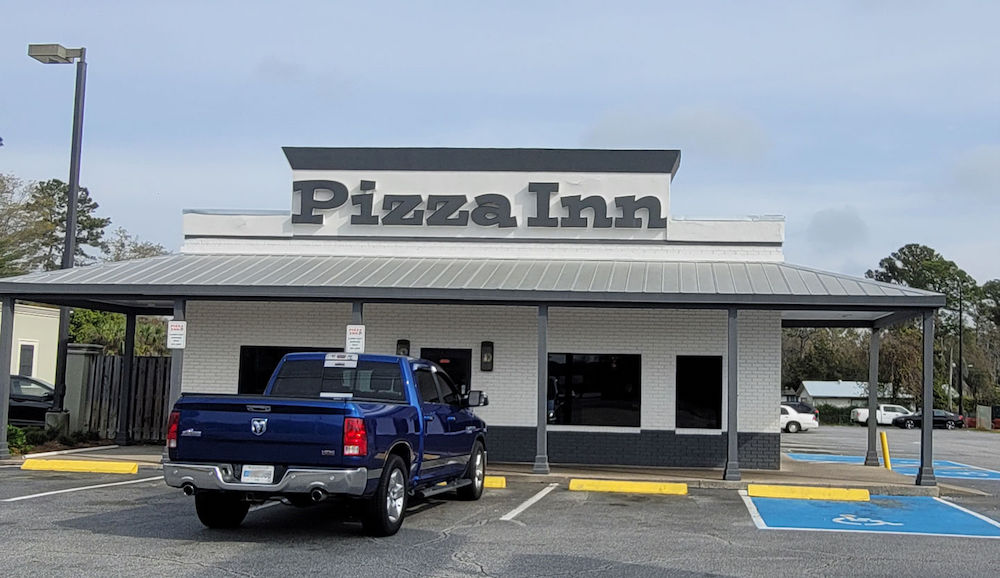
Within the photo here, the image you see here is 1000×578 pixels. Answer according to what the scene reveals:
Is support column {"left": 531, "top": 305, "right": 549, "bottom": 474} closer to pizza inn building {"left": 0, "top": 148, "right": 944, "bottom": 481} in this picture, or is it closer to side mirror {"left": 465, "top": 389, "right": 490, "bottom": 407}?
pizza inn building {"left": 0, "top": 148, "right": 944, "bottom": 481}

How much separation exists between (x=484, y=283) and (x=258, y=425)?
8.15m

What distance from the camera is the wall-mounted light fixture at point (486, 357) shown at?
1894cm

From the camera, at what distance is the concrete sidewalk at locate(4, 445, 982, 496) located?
15.4m

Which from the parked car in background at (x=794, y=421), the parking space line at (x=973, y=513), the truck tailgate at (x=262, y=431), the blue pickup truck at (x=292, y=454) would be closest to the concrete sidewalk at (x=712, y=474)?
the parking space line at (x=973, y=513)

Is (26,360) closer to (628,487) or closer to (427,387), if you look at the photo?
(628,487)

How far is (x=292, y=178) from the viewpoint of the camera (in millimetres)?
20391

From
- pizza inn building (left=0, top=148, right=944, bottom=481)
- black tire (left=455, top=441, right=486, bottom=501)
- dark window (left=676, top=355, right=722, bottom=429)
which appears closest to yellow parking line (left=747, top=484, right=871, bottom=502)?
pizza inn building (left=0, top=148, right=944, bottom=481)

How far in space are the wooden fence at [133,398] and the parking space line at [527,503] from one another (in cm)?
996

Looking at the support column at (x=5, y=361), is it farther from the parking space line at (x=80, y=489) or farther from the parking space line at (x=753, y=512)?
the parking space line at (x=753, y=512)

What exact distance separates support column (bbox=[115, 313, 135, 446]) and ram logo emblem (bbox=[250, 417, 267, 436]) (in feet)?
41.5

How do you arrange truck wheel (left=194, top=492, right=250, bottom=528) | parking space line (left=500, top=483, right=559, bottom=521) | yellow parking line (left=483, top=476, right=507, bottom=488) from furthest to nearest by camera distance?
yellow parking line (left=483, top=476, right=507, bottom=488) < parking space line (left=500, top=483, right=559, bottom=521) < truck wheel (left=194, top=492, right=250, bottom=528)

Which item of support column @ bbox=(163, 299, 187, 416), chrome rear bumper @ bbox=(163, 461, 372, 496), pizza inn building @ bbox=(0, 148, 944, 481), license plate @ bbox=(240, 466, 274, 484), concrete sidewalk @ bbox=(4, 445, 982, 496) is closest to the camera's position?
chrome rear bumper @ bbox=(163, 461, 372, 496)

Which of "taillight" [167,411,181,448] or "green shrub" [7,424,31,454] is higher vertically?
"taillight" [167,411,181,448]

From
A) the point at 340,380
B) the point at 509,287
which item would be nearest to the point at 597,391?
the point at 509,287
